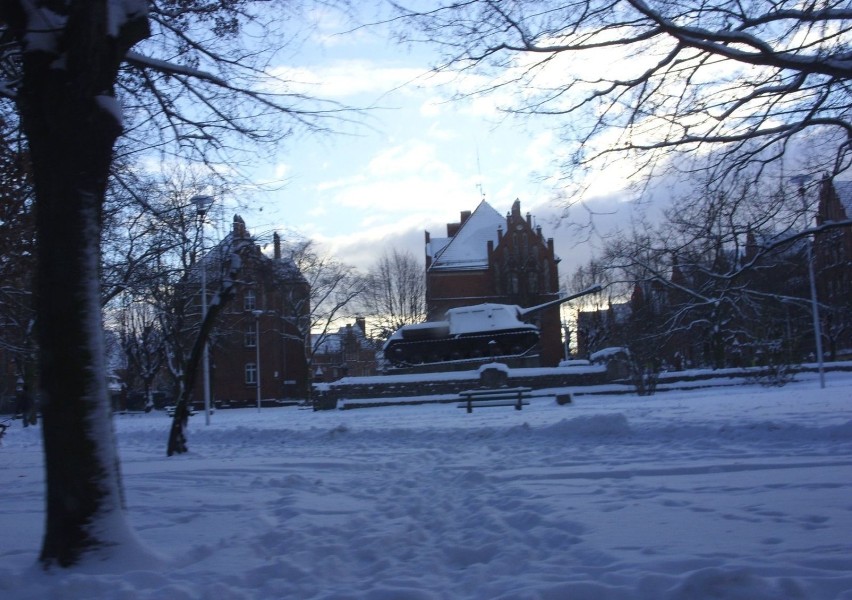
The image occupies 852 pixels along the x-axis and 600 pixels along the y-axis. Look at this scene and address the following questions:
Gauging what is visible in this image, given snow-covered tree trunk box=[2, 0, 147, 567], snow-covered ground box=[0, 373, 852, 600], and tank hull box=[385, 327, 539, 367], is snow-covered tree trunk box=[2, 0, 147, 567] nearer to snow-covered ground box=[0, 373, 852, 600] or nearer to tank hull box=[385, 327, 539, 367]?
snow-covered ground box=[0, 373, 852, 600]

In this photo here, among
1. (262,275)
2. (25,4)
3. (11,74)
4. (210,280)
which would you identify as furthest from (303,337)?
(25,4)

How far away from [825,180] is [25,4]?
9550 mm

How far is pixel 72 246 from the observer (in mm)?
5289

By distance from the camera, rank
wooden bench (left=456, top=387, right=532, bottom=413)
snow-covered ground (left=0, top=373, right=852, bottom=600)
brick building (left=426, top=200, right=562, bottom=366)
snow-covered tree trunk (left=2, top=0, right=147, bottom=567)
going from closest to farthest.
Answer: snow-covered ground (left=0, top=373, right=852, bottom=600) < snow-covered tree trunk (left=2, top=0, right=147, bottom=567) < wooden bench (left=456, top=387, right=532, bottom=413) < brick building (left=426, top=200, right=562, bottom=366)

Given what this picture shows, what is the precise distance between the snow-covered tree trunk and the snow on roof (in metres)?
60.6

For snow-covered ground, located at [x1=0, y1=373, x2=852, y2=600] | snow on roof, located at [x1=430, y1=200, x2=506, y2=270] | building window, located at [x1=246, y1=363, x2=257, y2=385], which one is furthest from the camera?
snow on roof, located at [x1=430, y1=200, x2=506, y2=270]

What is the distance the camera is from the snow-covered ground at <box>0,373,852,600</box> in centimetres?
459

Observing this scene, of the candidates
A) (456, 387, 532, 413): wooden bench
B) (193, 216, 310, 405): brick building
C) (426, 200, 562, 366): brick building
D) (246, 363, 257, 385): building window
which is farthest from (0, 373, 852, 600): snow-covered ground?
(426, 200, 562, 366): brick building

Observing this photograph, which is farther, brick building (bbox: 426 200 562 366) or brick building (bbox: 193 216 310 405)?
brick building (bbox: 426 200 562 366)

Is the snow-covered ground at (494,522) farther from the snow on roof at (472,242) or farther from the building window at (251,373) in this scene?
the snow on roof at (472,242)

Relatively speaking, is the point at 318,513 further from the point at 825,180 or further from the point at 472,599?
the point at 825,180

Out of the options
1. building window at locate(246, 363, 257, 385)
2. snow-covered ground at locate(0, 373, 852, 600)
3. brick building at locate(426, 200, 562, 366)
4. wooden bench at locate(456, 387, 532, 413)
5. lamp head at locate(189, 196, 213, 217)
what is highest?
brick building at locate(426, 200, 562, 366)

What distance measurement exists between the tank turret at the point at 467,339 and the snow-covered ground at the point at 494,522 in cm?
2465

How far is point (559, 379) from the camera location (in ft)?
111
